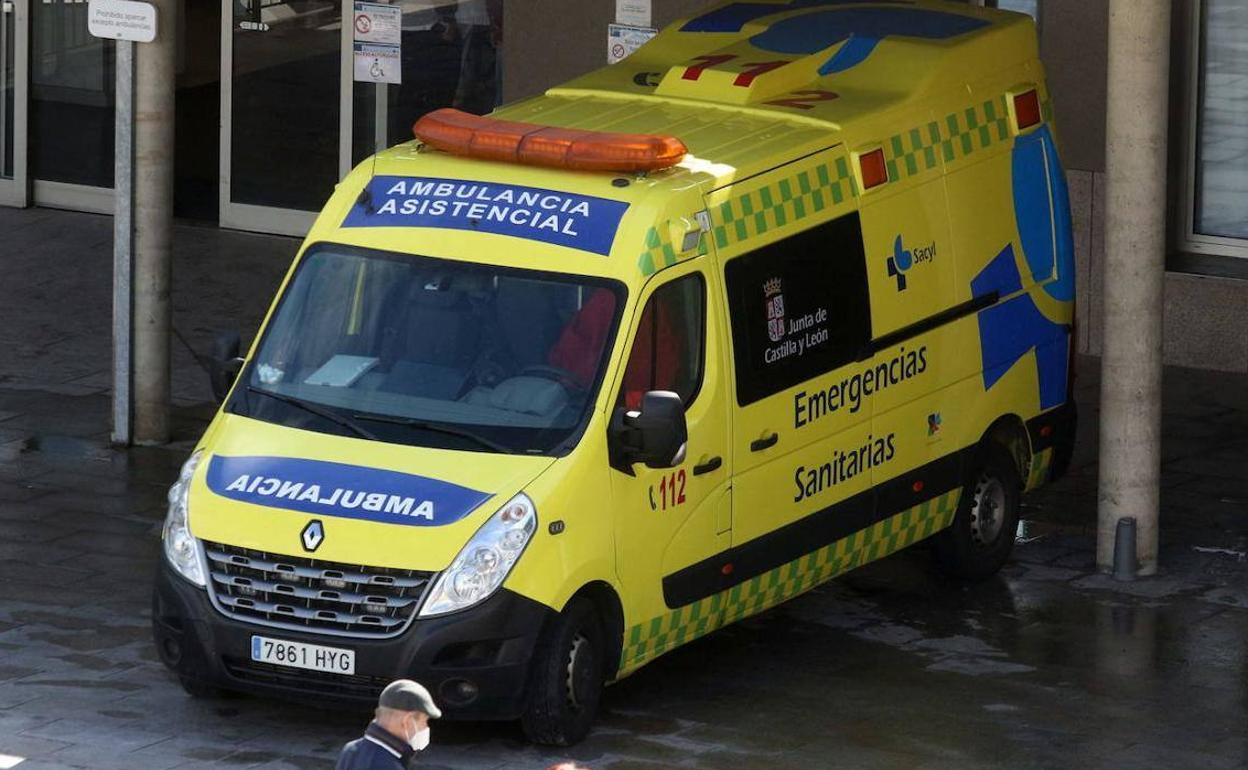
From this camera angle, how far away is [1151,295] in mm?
11906

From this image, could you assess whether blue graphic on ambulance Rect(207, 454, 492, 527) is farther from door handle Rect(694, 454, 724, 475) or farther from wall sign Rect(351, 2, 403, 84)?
wall sign Rect(351, 2, 403, 84)

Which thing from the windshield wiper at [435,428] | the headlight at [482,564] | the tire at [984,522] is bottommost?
the tire at [984,522]

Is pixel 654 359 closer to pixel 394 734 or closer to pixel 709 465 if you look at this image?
pixel 709 465

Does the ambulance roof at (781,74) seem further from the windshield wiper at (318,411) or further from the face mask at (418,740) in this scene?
the face mask at (418,740)

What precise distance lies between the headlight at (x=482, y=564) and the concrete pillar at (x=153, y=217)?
5.40m

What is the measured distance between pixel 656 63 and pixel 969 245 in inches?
68.9

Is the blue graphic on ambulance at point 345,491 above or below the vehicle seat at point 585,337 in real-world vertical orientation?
below

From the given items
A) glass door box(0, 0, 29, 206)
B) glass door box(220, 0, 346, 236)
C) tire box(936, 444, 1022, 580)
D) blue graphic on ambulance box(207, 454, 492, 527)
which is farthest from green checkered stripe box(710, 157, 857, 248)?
glass door box(0, 0, 29, 206)

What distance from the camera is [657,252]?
9.59 metres

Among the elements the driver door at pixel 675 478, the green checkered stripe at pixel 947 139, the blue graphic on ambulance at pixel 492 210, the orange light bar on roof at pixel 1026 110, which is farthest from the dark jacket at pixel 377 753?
the orange light bar on roof at pixel 1026 110

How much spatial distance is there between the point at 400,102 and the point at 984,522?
27.4 feet

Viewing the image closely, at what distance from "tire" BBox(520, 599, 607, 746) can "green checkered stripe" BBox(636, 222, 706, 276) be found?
51.7 inches

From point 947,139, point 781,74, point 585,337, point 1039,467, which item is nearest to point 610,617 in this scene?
point 585,337

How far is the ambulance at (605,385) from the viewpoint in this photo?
902 centimetres
